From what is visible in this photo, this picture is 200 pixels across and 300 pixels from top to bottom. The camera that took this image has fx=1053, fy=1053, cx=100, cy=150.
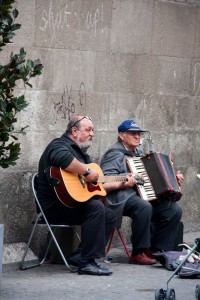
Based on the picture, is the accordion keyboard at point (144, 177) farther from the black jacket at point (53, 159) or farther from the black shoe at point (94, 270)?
the black shoe at point (94, 270)

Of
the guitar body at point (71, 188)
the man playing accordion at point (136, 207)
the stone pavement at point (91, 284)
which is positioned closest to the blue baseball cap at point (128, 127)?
the man playing accordion at point (136, 207)

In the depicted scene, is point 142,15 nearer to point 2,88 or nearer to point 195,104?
point 195,104

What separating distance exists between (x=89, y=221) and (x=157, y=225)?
1247 millimetres

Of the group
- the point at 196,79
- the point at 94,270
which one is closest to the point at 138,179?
the point at 94,270

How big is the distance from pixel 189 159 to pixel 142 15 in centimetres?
185

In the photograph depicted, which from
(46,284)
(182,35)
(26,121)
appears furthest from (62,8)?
(46,284)

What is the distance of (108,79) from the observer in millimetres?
10742

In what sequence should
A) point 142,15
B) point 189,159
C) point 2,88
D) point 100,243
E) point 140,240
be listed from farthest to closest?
point 189,159, point 142,15, point 140,240, point 100,243, point 2,88

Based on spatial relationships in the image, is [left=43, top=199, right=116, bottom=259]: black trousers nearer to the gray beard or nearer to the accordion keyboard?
the gray beard

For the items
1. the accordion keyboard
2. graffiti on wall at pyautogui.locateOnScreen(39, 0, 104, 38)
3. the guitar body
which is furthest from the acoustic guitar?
graffiti on wall at pyautogui.locateOnScreen(39, 0, 104, 38)

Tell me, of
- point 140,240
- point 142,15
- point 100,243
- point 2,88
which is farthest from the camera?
point 142,15

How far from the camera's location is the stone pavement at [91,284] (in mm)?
8258

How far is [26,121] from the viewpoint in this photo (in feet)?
32.1

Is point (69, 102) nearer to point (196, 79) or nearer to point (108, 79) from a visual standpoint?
point (108, 79)
